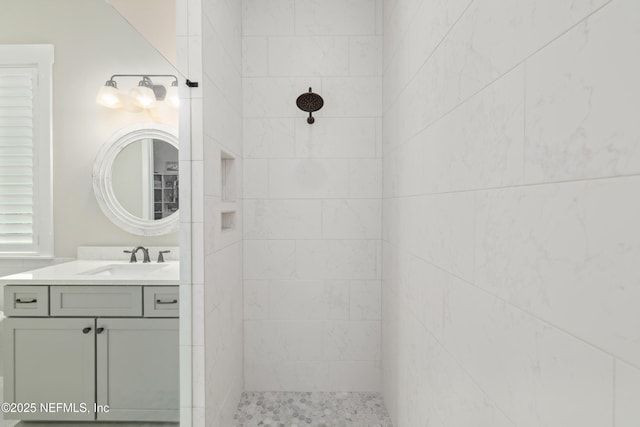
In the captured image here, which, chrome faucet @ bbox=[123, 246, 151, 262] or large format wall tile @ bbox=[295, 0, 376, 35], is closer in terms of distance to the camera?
chrome faucet @ bbox=[123, 246, 151, 262]

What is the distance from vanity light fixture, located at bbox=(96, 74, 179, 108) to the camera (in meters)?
1.16

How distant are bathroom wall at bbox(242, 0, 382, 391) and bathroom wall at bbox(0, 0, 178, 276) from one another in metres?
1.19

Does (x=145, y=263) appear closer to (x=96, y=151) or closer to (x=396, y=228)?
(x=96, y=151)

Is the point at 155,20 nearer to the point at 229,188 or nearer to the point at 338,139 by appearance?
the point at 229,188

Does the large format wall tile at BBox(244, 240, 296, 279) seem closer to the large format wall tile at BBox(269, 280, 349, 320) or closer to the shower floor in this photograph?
the large format wall tile at BBox(269, 280, 349, 320)

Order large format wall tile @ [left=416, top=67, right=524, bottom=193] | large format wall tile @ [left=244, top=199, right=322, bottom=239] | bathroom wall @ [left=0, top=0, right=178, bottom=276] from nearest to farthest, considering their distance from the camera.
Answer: large format wall tile @ [left=416, top=67, right=524, bottom=193]
bathroom wall @ [left=0, top=0, right=178, bottom=276]
large format wall tile @ [left=244, top=199, right=322, bottom=239]

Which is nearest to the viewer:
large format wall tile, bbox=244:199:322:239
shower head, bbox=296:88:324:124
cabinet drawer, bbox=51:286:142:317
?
cabinet drawer, bbox=51:286:142:317

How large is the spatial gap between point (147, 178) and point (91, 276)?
520 mm

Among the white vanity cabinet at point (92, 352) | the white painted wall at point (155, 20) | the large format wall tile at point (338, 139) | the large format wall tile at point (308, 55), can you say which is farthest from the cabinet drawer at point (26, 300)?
the large format wall tile at point (308, 55)

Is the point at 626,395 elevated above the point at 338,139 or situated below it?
below

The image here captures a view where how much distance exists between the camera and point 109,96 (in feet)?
3.85

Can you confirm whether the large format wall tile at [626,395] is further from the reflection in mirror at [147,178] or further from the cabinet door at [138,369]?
the reflection in mirror at [147,178]

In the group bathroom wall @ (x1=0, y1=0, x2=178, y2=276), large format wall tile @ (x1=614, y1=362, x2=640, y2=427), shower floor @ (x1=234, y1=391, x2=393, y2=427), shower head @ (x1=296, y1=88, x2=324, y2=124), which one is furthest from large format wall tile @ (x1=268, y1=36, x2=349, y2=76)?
large format wall tile @ (x1=614, y1=362, x2=640, y2=427)

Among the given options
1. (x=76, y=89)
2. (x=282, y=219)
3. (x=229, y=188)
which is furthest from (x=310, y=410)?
(x=76, y=89)
